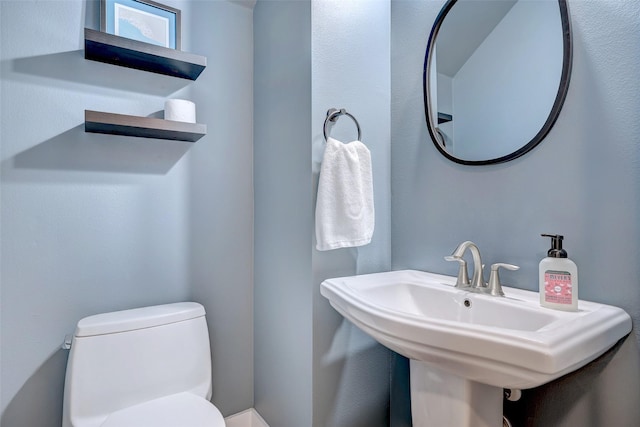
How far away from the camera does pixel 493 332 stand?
2.15 ft

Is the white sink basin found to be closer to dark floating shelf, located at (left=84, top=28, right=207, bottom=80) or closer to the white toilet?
the white toilet

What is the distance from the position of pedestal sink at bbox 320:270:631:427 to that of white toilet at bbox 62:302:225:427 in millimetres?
615

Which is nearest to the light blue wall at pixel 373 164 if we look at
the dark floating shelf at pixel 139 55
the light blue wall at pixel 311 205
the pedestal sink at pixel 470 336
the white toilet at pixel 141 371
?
the light blue wall at pixel 311 205

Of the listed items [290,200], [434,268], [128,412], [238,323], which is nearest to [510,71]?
[434,268]

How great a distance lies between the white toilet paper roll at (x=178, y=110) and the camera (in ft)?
4.41

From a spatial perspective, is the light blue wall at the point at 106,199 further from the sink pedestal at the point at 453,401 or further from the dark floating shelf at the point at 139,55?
the sink pedestal at the point at 453,401

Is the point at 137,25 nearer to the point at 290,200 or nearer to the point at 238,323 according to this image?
the point at 290,200

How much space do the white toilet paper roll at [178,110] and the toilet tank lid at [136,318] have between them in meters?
0.78

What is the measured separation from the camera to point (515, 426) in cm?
104

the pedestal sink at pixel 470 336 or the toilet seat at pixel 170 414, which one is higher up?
the pedestal sink at pixel 470 336

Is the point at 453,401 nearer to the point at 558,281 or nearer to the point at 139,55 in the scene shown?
the point at 558,281

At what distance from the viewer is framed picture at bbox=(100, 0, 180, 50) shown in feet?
4.21

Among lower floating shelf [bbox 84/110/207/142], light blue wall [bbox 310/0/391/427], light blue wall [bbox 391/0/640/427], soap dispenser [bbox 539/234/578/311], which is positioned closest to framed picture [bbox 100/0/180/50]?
lower floating shelf [bbox 84/110/207/142]

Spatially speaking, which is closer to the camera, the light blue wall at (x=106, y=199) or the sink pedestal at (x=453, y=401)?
the sink pedestal at (x=453, y=401)
